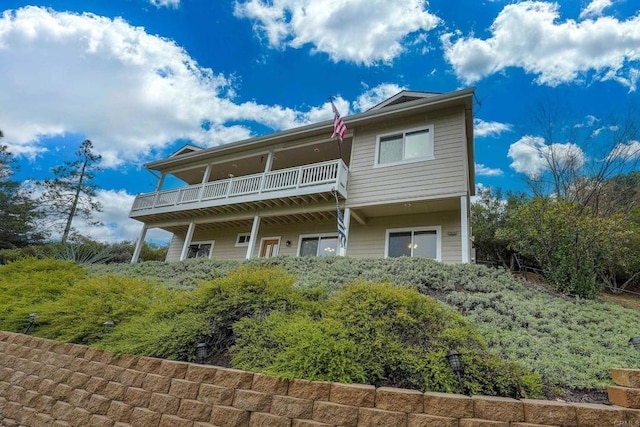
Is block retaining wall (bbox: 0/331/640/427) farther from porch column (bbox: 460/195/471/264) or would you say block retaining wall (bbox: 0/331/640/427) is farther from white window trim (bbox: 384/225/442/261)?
white window trim (bbox: 384/225/442/261)

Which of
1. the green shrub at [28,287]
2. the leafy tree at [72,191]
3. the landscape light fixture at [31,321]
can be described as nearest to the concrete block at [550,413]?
the green shrub at [28,287]

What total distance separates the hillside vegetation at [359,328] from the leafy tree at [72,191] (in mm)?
18152

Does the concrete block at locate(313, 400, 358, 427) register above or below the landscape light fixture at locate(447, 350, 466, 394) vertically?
below

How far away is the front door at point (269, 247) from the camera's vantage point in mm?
11516

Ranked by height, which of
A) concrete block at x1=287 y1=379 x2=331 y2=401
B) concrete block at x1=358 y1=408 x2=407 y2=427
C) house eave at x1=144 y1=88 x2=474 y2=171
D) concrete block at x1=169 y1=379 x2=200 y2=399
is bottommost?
concrete block at x1=169 y1=379 x2=200 y2=399

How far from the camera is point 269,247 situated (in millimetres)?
11688

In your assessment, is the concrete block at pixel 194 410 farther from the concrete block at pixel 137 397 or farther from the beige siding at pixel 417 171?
the beige siding at pixel 417 171

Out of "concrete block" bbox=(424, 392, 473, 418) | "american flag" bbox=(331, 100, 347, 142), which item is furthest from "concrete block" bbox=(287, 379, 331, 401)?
"american flag" bbox=(331, 100, 347, 142)

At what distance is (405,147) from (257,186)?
5.22 m

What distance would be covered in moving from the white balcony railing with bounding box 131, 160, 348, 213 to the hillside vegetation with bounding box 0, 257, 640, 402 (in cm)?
471

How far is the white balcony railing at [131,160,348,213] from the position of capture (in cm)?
→ 929

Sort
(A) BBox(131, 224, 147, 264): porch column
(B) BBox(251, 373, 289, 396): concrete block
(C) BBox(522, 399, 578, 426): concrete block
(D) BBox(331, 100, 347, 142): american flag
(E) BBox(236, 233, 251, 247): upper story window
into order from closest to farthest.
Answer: (C) BBox(522, 399, 578, 426): concrete block → (B) BBox(251, 373, 289, 396): concrete block → (D) BBox(331, 100, 347, 142): american flag → (E) BBox(236, 233, 251, 247): upper story window → (A) BBox(131, 224, 147, 264): porch column

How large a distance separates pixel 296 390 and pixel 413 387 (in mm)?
863

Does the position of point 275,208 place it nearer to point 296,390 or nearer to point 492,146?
point 296,390
